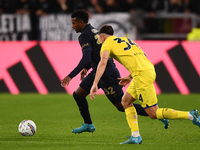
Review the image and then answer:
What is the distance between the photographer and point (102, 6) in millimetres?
15578

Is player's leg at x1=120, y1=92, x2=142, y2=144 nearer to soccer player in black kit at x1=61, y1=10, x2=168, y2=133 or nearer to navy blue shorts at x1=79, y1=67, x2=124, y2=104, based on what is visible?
soccer player in black kit at x1=61, y1=10, x2=168, y2=133

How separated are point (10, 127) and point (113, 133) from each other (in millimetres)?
1952

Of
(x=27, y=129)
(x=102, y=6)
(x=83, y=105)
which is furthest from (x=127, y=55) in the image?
(x=102, y=6)

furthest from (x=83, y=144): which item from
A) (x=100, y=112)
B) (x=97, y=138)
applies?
(x=100, y=112)

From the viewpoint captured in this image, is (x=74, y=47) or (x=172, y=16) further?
(x=172, y=16)

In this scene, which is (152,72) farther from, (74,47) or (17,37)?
(17,37)

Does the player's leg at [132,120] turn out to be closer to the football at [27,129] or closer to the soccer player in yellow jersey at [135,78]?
the soccer player in yellow jersey at [135,78]

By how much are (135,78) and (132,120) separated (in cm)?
63

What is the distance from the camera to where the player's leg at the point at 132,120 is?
18.7ft

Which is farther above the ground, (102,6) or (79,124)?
(102,6)

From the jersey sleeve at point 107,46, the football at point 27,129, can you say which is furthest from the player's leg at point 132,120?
the football at point 27,129

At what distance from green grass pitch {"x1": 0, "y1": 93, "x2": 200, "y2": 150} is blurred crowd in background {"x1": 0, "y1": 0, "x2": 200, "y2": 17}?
4.87 m

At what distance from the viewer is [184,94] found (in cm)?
1276

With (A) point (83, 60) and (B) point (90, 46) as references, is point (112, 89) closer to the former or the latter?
(A) point (83, 60)
